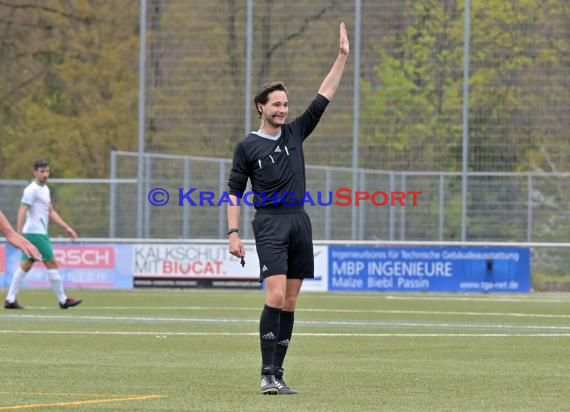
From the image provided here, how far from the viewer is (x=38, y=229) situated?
888 inches

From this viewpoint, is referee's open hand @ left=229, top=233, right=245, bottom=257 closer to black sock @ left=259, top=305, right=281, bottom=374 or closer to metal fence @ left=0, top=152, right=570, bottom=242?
black sock @ left=259, top=305, right=281, bottom=374

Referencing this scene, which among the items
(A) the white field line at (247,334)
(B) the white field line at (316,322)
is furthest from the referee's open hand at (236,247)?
(B) the white field line at (316,322)

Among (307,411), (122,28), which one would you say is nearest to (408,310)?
(307,411)

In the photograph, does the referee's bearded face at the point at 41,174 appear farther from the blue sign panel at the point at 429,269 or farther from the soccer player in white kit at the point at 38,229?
the blue sign panel at the point at 429,269

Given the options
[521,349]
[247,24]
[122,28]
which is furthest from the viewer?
[122,28]

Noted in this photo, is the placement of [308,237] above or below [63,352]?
above

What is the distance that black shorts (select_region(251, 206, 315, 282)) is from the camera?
10523mm

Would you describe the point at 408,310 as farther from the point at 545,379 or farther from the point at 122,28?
the point at 122,28

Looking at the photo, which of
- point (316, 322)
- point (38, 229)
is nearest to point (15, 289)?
point (38, 229)

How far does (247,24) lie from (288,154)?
22.0 m

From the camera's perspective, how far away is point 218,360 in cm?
1303

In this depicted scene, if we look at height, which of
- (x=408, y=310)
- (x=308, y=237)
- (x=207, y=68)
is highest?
(x=207, y=68)

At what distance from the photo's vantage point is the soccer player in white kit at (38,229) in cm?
2194

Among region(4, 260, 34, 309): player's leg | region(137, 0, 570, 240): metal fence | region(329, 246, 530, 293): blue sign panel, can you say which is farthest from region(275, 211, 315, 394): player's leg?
region(137, 0, 570, 240): metal fence
